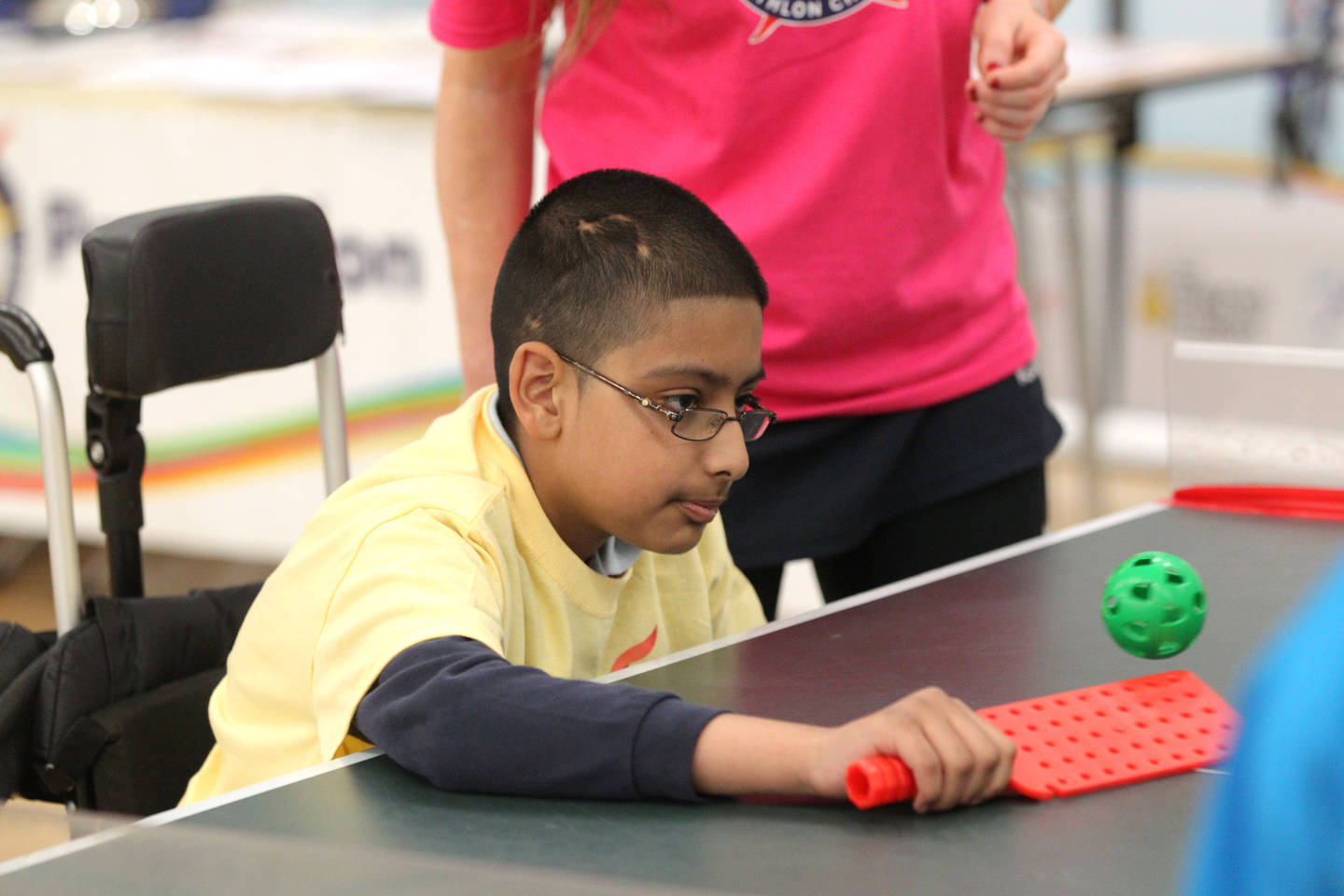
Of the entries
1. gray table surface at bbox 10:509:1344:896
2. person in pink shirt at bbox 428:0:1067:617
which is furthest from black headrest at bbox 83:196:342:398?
gray table surface at bbox 10:509:1344:896

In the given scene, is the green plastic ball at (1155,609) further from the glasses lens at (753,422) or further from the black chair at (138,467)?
the black chair at (138,467)

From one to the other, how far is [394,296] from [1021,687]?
2.13 metres


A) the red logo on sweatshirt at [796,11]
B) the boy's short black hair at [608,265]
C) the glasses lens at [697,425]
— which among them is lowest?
the glasses lens at [697,425]

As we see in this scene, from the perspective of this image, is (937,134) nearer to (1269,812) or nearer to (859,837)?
(859,837)

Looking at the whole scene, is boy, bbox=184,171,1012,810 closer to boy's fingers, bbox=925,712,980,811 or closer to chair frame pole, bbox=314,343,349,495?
boy's fingers, bbox=925,712,980,811

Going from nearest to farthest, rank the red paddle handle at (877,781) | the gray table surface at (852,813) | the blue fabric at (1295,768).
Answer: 1. the blue fabric at (1295,768)
2. the gray table surface at (852,813)
3. the red paddle handle at (877,781)

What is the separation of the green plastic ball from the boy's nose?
0.27 metres

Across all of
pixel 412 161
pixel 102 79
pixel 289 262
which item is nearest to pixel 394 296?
pixel 412 161

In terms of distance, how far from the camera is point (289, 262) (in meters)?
1.54

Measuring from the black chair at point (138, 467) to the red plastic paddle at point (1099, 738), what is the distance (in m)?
0.67

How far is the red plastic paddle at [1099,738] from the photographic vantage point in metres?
0.88

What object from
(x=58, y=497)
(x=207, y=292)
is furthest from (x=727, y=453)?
(x=58, y=497)

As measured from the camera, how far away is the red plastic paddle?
88 centimetres

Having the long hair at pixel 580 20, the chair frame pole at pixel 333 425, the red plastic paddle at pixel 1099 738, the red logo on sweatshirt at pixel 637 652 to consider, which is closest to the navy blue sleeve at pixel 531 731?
the red plastic paddle at pixel 1099 738
